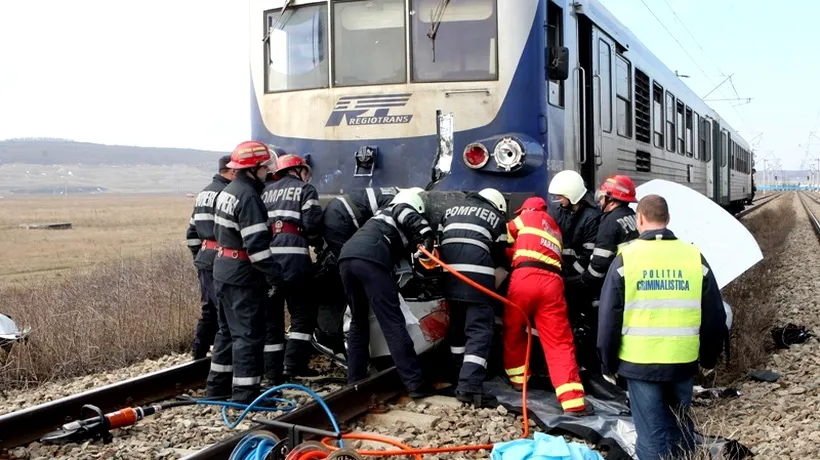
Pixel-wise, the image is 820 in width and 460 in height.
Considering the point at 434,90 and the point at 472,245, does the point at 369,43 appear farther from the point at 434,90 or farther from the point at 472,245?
the point at 472,245

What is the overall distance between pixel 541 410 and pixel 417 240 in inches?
63.1

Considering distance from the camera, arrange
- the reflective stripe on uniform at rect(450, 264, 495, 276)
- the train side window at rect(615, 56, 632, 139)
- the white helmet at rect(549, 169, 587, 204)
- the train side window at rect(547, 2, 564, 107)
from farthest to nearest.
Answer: the train side window at rect(615, 56, 632, 139) → the train side window at rect(547, 2, 564, 107) → the white helmet at rect(549, 169, 587, 204) → the reflective stripe on uniform at rect(450, 264, 495, 276)

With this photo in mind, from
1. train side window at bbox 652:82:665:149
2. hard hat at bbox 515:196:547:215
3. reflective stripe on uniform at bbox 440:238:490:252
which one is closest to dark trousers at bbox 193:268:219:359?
reflective stripe on uniform at bbox 440:238:490:252

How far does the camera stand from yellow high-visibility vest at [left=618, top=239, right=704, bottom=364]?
4320mm

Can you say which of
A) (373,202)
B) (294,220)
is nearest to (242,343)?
(294,220)

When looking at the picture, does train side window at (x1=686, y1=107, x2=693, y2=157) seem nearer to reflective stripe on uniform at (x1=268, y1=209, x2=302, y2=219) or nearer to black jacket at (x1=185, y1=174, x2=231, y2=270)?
reflective stripe on uniform at (x1=268, y1=209, x2=302, y2=219)

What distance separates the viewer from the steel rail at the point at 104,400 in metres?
5.07

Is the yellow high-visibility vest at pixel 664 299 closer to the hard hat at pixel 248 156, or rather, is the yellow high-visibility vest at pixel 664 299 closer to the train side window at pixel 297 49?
the hard hat at pixel 248 156

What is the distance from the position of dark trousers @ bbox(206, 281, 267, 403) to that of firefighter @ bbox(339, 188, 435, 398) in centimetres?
69

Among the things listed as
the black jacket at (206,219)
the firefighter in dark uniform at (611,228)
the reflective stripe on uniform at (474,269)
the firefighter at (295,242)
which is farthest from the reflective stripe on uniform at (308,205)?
the firefighter in dark uniform at (611,228)

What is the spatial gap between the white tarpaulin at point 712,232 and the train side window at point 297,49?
3202mm

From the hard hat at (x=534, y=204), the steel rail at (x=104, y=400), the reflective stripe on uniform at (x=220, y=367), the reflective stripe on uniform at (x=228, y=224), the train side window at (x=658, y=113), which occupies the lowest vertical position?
the steel rail at (x=104, y=400)

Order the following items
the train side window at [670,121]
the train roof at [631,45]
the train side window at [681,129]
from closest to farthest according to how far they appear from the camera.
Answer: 1. the train roof at [631,45]
2. the train side window at [670,121]
3. the train side window at [681,129]

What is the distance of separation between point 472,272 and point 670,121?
742cm
